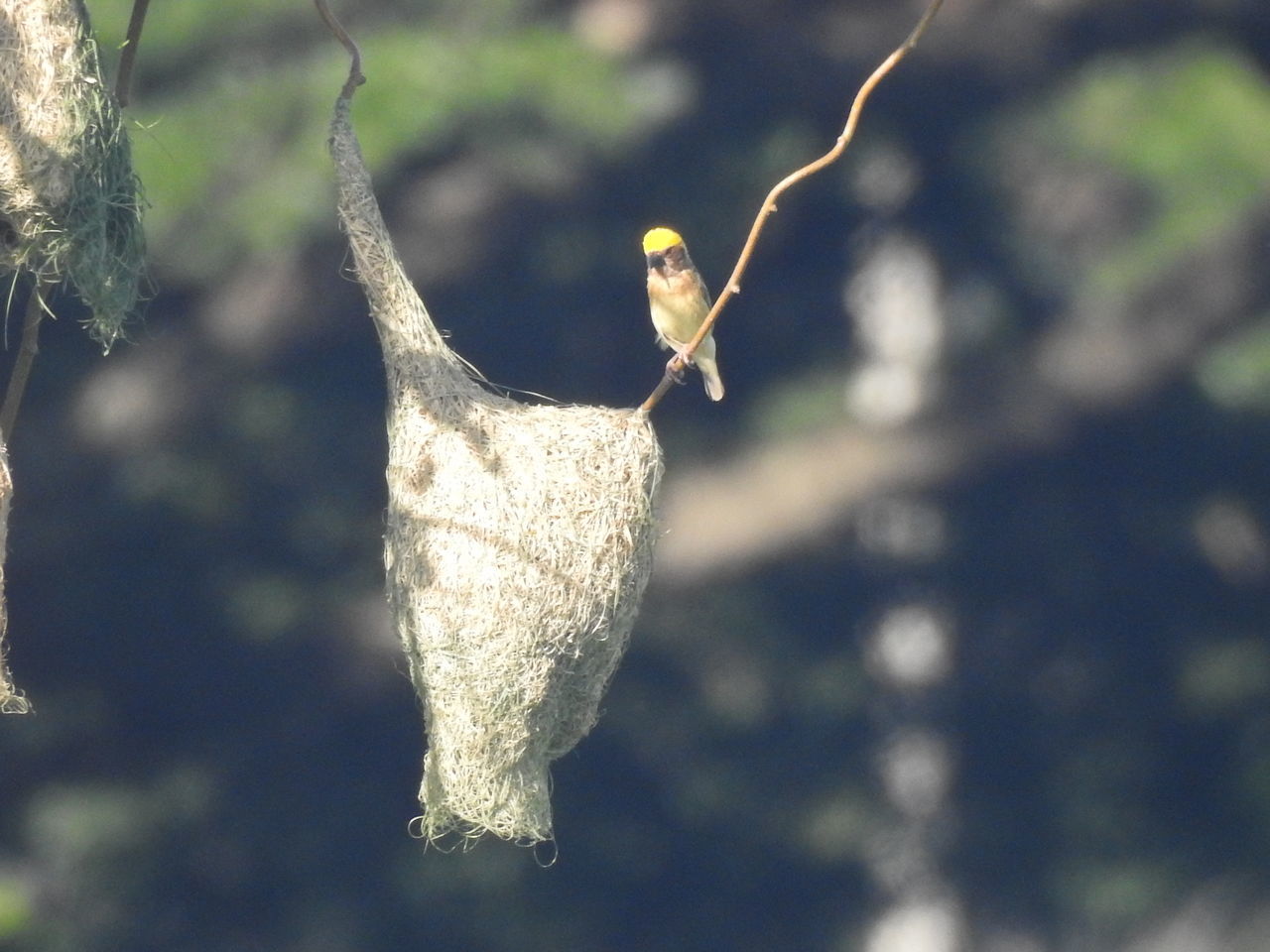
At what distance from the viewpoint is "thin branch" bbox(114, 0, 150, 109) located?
3439mm

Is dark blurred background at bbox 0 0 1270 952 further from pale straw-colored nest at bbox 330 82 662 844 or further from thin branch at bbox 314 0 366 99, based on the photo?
thin branch at bbox 314 0 366 99

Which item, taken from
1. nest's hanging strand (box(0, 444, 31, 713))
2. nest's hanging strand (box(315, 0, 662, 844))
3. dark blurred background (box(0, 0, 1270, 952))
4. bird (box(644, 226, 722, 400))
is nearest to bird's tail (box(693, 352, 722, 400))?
bird (box(644, 226, 722, 400))

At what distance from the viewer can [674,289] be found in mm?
4691

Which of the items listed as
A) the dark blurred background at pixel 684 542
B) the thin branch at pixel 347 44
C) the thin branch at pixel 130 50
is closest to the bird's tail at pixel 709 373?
the thin branch at pixel 347 44

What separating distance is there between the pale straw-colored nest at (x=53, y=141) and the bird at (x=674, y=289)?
1.58m

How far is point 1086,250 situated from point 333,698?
414 centimetres

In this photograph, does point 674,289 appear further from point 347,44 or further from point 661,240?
point 347,44

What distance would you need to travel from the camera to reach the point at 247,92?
792 cm

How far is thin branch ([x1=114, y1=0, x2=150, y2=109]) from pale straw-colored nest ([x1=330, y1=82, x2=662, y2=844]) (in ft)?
1.44

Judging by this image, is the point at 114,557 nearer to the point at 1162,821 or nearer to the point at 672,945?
the point at 672,945

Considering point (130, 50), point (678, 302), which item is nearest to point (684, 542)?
point (678, 302)

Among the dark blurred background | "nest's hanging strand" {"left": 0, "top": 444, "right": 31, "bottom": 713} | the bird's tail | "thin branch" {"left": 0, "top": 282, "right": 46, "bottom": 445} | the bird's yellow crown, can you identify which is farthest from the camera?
the dark blurred background

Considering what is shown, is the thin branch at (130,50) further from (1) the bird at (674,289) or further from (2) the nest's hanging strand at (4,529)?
(1) the bird at (674,289)

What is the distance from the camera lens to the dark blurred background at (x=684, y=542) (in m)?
7.79
